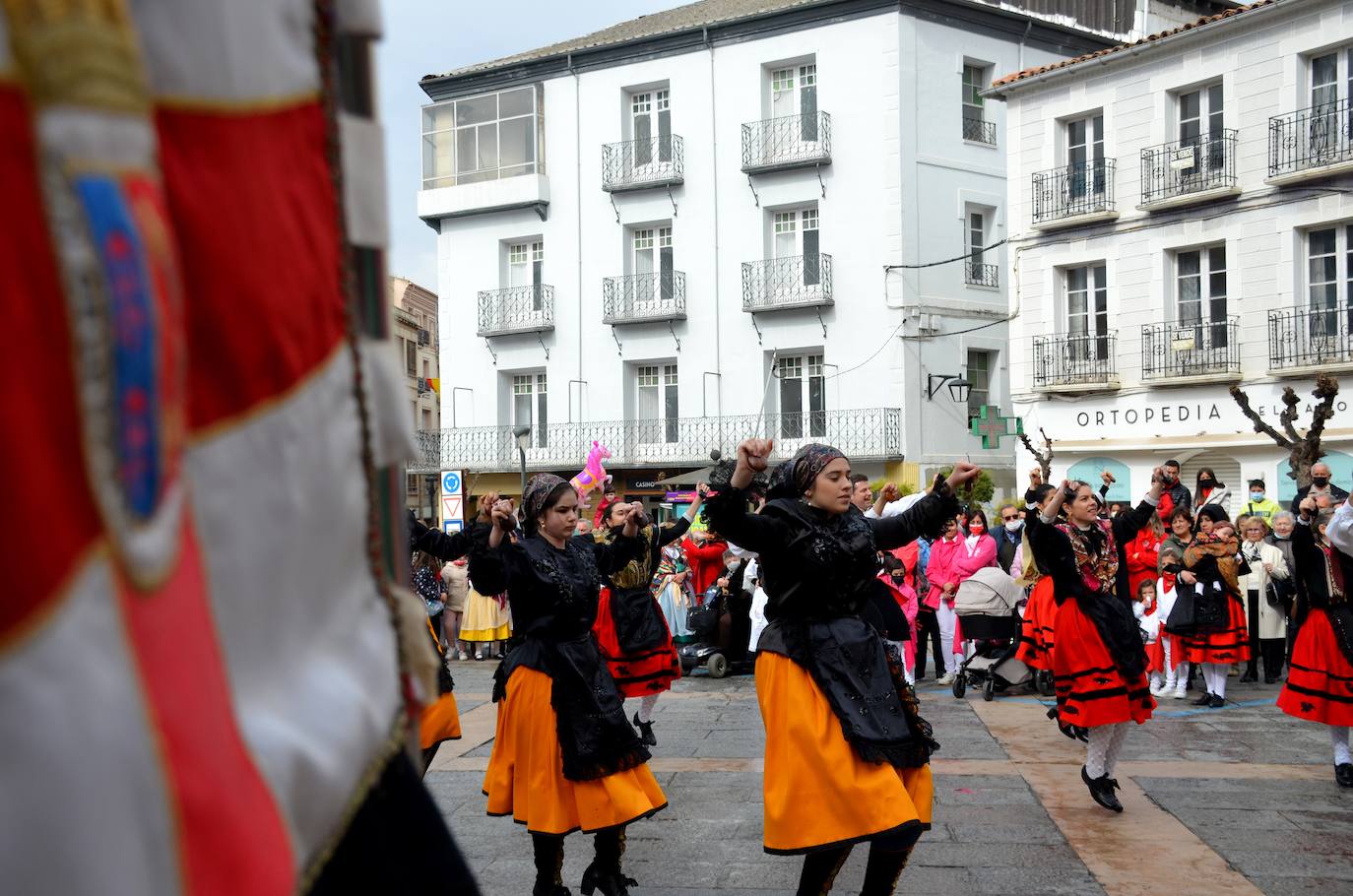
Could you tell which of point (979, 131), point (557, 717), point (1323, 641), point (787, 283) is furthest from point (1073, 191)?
point (557, 717)

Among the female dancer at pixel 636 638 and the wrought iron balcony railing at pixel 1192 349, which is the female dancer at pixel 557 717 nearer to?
the female dancer at pixel 636 638

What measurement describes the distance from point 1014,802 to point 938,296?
70.5 ft

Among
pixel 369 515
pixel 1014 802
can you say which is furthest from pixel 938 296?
pixel 369 515

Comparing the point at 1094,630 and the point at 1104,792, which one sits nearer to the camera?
the point at 1104,792

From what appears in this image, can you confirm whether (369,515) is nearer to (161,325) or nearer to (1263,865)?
(161,325)

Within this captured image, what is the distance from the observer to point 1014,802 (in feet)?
26.4

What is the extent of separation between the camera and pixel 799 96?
98.5ft

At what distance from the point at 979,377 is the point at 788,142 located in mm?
6962

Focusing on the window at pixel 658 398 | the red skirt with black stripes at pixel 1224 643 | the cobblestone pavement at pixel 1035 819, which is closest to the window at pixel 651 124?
the window at pixel 658 398

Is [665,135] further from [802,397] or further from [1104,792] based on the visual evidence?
[1104,792]

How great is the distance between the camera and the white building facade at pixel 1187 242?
21391 mm

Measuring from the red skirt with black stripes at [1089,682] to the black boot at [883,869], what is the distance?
3.12 m

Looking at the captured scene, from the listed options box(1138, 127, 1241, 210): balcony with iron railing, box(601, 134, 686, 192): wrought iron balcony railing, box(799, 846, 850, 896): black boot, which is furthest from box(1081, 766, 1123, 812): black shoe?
box(601, 134, 686, 192): wrought iron balcony railing

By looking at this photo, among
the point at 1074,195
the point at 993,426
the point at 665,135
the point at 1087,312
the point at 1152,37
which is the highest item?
the point at 665,135
